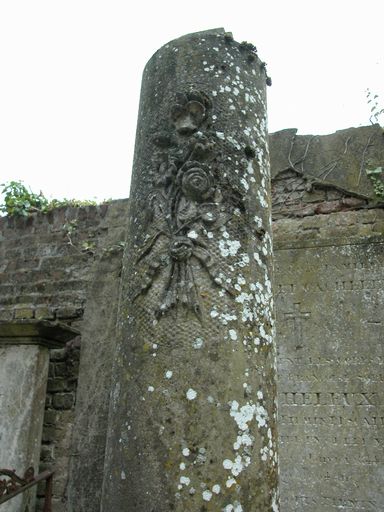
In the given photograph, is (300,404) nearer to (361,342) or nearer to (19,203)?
(361,342)

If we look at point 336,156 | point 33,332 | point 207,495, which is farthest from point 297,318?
point 207,495

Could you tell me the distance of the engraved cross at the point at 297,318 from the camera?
15.5 feet

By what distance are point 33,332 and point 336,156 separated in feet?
11.5

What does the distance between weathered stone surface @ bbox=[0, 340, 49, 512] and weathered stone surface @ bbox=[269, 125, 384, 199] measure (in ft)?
10.3

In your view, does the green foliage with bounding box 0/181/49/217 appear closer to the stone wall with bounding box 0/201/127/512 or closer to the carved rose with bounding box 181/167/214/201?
the stone wall with bounding box 0/201/127/512

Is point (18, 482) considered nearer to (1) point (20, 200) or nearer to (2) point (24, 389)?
(2) point (24, 389)

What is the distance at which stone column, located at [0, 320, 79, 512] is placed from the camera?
463 cm

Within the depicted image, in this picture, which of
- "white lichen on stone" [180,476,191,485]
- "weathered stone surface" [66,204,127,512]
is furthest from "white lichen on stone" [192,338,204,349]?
"weathered stone surface" [66,204,127,512]

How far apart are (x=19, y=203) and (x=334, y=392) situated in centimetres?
452

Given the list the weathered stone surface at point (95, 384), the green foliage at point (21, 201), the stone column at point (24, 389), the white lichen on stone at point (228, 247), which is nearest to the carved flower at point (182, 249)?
the white lichen on stone at point (228, 247)

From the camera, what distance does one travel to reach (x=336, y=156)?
5367mm

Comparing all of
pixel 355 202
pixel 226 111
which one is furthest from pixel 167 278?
pixel 355 202

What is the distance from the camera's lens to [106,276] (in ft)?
17.3

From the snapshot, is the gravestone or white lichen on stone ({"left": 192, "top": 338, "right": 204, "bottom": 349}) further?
the gravestone
